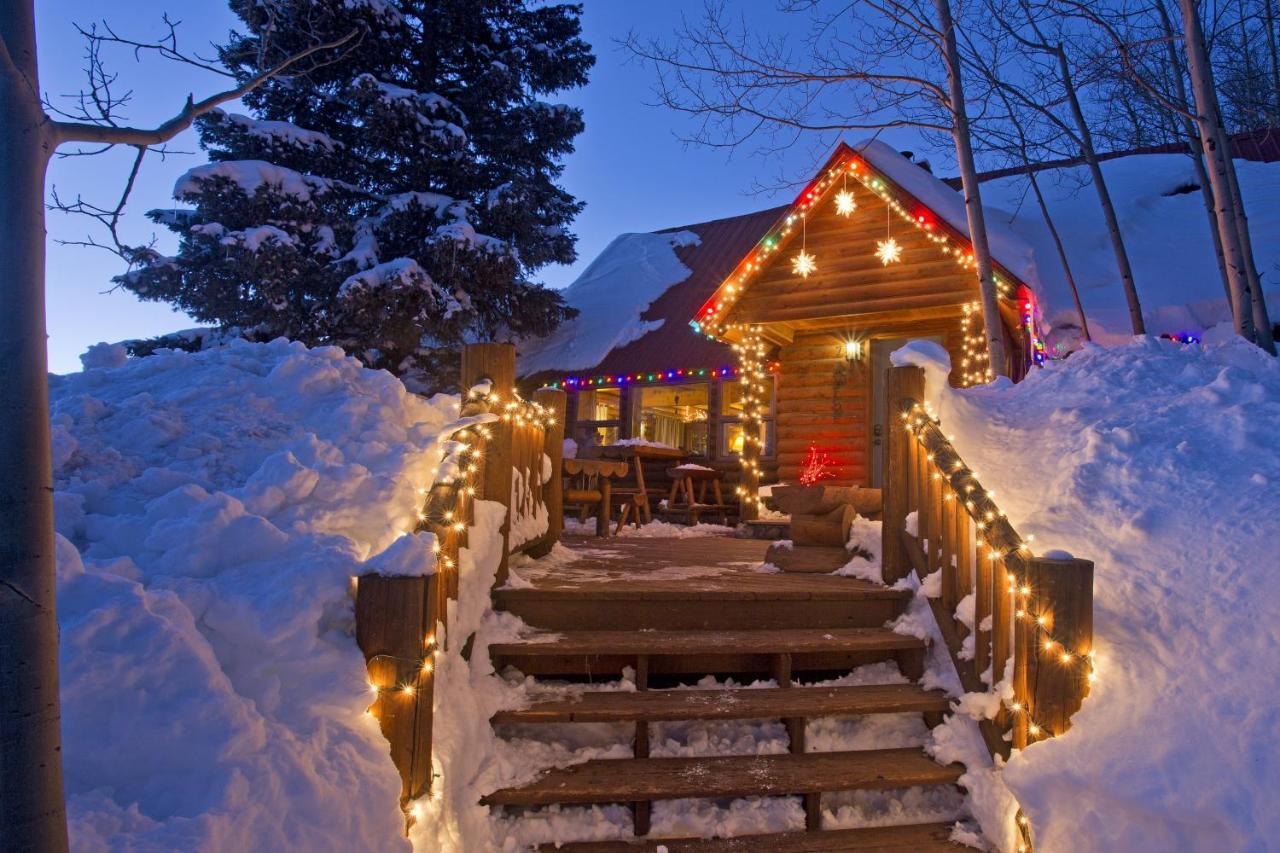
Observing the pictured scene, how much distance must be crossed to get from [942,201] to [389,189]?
34.9 feet

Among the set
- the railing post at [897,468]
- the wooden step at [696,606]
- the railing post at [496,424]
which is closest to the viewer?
the wooden step at [696,606]

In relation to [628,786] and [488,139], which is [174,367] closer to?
[628,786]

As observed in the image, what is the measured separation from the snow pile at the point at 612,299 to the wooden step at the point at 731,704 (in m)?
13.2

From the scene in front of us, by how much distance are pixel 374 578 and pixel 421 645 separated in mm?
317

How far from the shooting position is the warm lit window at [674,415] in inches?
696

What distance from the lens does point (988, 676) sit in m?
3.54

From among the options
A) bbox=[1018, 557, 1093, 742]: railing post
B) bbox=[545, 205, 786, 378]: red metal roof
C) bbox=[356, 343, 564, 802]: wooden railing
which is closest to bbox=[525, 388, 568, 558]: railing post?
bbox=[356, 343, 564, 802]: wooden railing

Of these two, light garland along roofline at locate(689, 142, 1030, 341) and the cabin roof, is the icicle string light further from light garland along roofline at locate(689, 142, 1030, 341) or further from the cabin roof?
the cabin roof

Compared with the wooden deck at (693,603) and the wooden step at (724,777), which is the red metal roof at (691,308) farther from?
the wooden step at (724,777)

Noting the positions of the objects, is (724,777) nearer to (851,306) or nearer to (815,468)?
(815,468)

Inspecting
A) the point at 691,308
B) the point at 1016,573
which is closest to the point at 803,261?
the point at 691,308

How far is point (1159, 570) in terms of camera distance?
11.4 feet

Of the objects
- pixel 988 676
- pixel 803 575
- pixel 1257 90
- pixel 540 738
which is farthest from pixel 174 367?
pixel 1257 90

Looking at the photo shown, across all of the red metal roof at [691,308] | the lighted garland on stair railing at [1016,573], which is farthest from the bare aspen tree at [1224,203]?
the red metal roof at [691,308]
